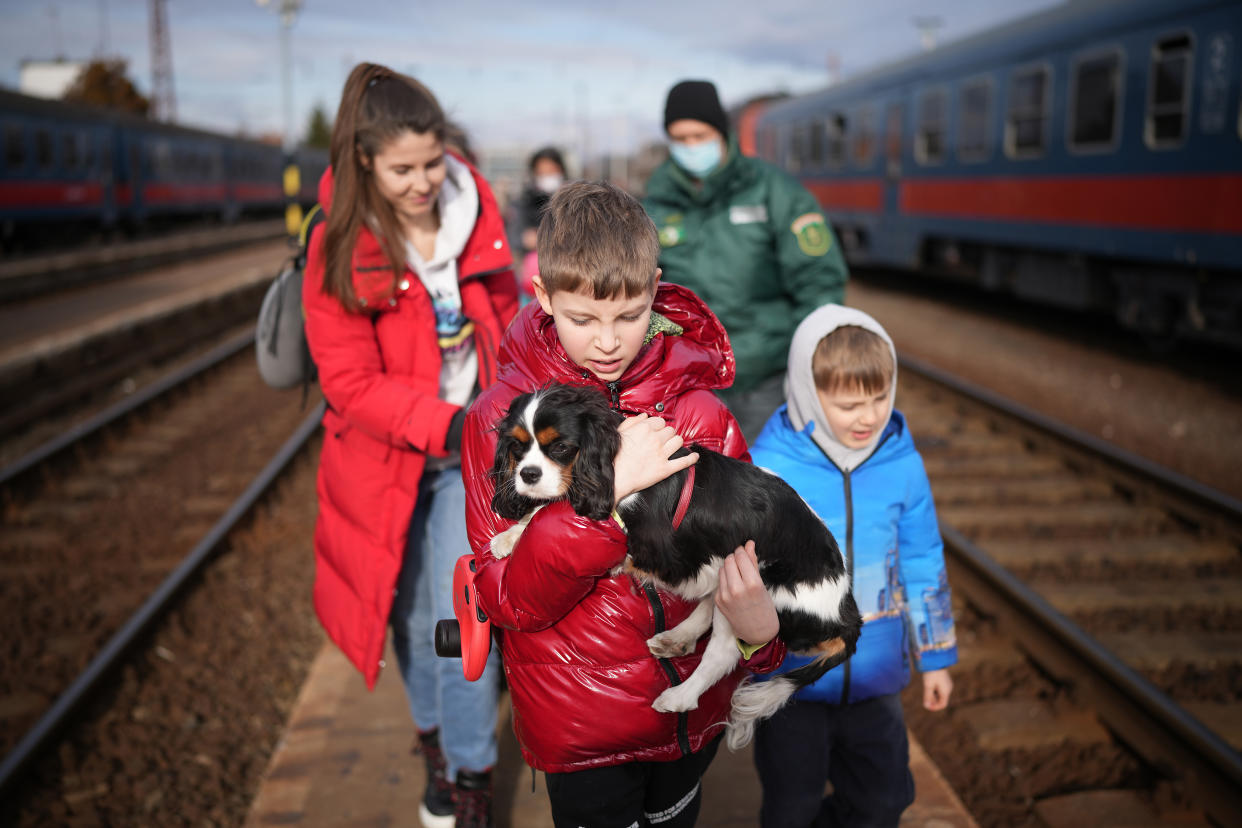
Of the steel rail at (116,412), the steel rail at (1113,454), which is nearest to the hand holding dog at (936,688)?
the steel rail at (1113,454)

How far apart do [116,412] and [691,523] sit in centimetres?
857

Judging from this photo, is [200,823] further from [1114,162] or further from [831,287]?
[1114,162]

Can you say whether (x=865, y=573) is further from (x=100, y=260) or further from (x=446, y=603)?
(x=100, y=260)

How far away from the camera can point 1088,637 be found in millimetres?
4141

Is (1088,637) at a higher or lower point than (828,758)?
lower

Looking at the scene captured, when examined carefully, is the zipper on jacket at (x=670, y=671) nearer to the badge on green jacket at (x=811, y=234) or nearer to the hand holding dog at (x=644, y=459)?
the hand holding dog at (x=644, y=459)

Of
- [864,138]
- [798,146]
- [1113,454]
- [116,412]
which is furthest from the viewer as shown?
[798,146]

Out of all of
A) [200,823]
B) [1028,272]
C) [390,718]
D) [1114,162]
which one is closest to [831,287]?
[390,718]

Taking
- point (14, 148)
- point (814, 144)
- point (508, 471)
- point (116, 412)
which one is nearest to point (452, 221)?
point (508, 471)

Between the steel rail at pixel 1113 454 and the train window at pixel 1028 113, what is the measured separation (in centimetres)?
452

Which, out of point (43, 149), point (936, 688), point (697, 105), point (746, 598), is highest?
point (43, 149)

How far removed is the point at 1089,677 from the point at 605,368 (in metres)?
3.24

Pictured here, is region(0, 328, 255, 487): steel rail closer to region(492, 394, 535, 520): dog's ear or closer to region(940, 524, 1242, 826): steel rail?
region(492, 394, 535, 520): dog's ear

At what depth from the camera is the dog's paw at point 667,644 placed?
1.87m
